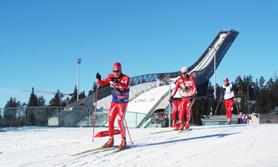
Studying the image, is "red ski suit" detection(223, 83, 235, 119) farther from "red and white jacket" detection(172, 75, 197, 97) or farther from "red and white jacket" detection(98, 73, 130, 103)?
"red and white jacket" detection(98, 73, 130, 103)

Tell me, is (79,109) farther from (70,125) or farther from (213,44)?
(213,44)

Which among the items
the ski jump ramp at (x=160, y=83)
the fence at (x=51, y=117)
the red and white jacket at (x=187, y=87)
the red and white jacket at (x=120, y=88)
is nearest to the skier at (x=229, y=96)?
the red and white jacket at (x=187, y=87)

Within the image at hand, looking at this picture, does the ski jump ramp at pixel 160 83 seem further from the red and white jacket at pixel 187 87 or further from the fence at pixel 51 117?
the red and white jacket at pixel 187 87

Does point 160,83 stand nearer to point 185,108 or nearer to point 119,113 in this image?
point 185,108

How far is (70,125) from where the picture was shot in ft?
82.7

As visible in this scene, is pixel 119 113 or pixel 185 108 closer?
pixel 119 113

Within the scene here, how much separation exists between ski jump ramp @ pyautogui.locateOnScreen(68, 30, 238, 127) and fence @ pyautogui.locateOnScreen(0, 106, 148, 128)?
91.3ft

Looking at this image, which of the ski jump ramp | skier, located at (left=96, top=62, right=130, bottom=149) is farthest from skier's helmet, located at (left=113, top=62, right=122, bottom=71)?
the ski jump ramp

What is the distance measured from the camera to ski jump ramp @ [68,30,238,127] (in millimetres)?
67312

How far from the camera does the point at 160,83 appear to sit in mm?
78062

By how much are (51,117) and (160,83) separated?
2123 inches

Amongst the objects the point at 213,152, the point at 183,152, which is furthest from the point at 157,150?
the point at 213,152

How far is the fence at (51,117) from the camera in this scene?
2406cm

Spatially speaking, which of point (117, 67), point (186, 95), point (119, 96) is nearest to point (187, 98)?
point (186, 95)
